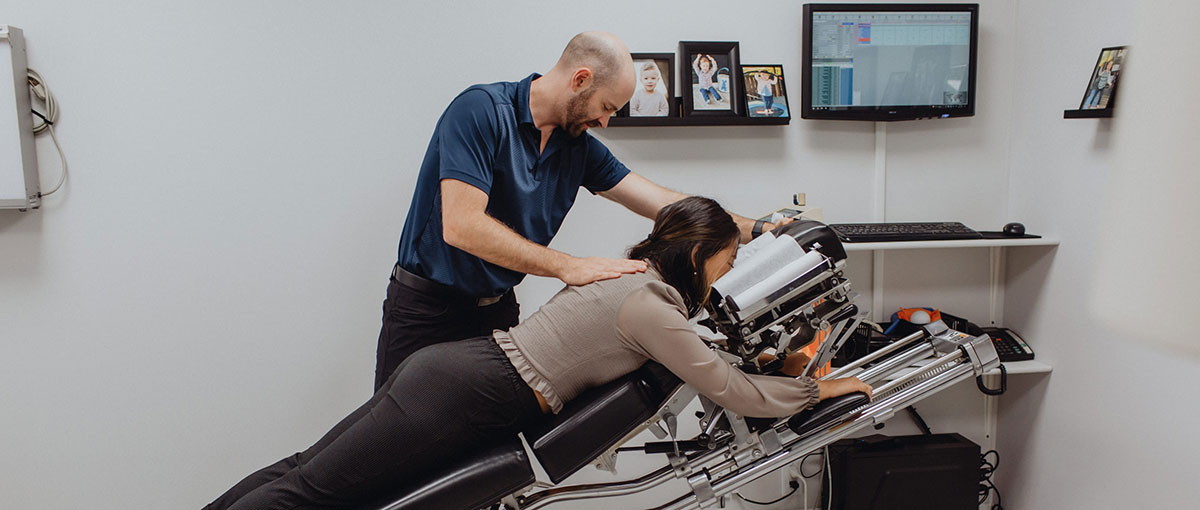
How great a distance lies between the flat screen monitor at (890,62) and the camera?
8.43 feet

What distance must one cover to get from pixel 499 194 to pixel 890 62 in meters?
1.51

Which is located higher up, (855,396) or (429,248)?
(429,248)

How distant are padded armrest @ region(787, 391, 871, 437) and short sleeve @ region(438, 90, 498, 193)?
0.89 meters

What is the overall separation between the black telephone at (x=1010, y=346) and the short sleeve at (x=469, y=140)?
189cm

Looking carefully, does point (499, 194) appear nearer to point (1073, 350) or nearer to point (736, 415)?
point (736, 415)

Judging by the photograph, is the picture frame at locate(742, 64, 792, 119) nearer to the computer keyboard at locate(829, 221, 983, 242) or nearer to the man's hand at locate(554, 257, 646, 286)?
the computer keyboard at locate(829, 221, 983, 242)

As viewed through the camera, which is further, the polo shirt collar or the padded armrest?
the polo shirt collar

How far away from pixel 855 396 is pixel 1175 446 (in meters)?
1.16

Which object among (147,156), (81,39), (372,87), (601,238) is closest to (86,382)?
(147,156)

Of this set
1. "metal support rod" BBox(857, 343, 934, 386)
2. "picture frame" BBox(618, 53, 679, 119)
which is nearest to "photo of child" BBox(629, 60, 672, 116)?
"picture frame" BBox(618, 53, 679, 119)

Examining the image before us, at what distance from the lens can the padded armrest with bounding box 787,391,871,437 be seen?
5.35 ft

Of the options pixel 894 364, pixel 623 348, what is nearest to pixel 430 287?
pixel 623 348

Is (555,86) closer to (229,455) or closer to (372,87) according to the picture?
(372,87)

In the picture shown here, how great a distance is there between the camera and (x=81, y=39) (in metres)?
2.31
